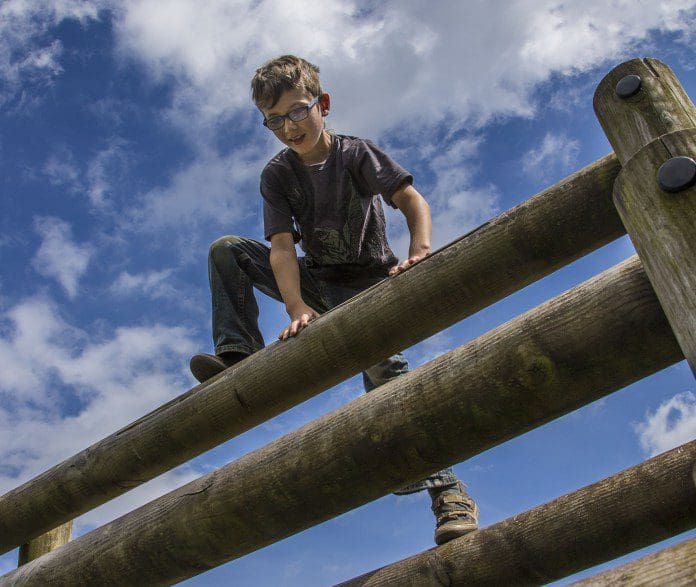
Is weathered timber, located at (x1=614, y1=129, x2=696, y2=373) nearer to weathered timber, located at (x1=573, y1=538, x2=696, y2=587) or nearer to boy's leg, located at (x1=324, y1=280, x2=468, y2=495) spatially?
weathered timber, located at (x1=573, y1=538, x2=696, y2=587)

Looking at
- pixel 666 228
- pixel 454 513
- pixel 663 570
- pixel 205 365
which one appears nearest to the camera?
pixel 663 570

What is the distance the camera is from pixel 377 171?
3557 mm

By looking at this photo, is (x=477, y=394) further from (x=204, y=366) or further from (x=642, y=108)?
(x=204, y=366)

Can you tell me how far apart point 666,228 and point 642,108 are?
1.81 feet

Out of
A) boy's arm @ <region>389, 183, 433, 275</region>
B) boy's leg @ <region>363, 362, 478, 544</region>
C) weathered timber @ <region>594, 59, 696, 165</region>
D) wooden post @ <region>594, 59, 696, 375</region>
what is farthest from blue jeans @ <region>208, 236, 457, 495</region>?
wooden post @ <region>594, 59, 696, 375</region>

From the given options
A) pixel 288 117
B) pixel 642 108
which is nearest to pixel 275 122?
pixel 288 117

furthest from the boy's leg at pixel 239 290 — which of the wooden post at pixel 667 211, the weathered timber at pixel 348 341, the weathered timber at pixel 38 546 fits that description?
the wooden post at pixel 667 211

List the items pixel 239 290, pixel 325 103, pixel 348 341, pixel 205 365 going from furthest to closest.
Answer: pixel 325 103, pixel 239 290, pixel 205 365, pixel 348 341

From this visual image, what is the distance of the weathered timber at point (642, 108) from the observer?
1718 mm

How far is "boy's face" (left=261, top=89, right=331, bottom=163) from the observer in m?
3.61

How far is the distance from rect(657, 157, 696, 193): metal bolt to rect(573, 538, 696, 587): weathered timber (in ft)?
2.06

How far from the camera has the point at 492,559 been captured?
6.86 feet

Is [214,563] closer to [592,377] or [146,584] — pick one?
[146,584]

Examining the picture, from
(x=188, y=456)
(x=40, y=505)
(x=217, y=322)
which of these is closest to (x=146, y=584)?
(x=188, y=456)
